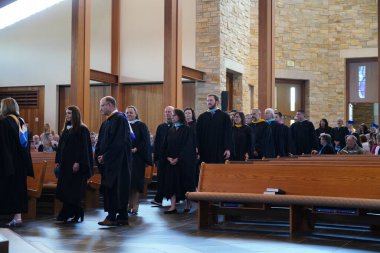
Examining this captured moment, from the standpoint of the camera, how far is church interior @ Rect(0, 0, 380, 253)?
6.38 meters

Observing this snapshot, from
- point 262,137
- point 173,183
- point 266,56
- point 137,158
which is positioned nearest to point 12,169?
point 137,158

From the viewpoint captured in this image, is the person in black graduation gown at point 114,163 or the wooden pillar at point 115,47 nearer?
the person in black graduation gown at point 114,163

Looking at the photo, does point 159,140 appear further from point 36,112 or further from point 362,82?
point 362,82

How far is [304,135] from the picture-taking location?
516 inches

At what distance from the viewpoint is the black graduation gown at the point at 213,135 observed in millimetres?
8234

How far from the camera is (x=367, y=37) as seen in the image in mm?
18656

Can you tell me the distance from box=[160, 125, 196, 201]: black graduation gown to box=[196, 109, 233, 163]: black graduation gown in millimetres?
370

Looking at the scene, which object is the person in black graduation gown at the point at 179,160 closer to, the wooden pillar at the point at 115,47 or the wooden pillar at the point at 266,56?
the wooden pillar at the point at 266,56

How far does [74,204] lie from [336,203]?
3.12m

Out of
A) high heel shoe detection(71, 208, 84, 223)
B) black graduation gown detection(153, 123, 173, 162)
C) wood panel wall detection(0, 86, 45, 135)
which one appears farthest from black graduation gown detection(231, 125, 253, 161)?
wood panel wall detection(0, 86, 45, 135)

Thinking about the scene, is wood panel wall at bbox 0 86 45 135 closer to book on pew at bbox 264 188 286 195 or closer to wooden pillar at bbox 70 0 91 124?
wooden pillar at bbox 70 0 91 124

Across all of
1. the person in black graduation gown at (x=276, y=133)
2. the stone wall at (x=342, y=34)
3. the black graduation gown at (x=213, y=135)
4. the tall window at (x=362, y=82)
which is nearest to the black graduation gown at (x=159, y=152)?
the black graduation gown at (x=213, y=135)

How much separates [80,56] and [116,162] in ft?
18.0

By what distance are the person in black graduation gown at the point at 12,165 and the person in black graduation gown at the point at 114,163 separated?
0.87 meters
